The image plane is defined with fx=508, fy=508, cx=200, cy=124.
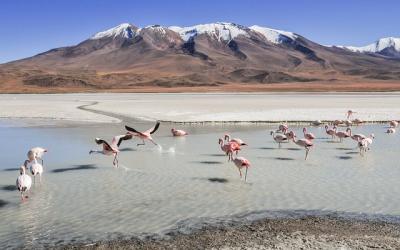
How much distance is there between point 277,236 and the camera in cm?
766

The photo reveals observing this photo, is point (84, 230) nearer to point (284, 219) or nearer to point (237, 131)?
point (284, 219)

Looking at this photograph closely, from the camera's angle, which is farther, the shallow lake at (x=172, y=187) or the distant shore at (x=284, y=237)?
the shallow lake at (x=172, y=187)

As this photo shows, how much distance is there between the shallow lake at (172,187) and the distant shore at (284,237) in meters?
0.56

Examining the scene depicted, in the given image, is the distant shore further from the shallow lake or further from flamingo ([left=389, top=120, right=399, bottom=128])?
flamingo ([left=389, top=120, right=399, bottom=128])

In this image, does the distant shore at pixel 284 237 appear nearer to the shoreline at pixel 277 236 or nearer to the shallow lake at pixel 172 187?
the shoreline at pixel 277 236

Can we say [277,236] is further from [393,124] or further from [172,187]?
[393,124]

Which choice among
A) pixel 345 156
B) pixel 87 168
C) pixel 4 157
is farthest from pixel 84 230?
pixel 345 156

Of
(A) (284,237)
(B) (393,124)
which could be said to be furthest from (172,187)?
(B) (393,124)

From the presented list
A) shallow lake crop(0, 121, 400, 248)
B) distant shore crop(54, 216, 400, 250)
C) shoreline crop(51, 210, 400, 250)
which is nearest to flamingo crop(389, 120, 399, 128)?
shallow lake crop(0, 121, 400, 248)

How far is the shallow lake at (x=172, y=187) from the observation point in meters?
8.53

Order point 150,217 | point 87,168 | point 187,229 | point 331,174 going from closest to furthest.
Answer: point 187,229
point 150,217
point 331,174
point 87,168

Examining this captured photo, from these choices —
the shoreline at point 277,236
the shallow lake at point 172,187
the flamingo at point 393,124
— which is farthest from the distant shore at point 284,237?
the flamingo at point 393,124

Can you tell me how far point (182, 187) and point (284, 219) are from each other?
3153 mm

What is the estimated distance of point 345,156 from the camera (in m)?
15.4
